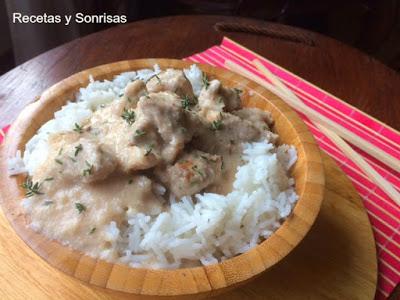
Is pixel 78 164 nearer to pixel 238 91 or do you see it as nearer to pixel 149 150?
pixel 149 150

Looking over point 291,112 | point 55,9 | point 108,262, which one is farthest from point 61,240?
point 55,9

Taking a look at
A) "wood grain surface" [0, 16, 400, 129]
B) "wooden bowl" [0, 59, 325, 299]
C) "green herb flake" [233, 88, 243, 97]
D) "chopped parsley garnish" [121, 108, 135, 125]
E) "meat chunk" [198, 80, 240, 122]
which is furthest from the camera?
"wood grain surface" [0, 16, 400, 129]

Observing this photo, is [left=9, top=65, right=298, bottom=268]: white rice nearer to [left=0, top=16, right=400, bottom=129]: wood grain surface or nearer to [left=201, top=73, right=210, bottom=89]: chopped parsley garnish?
[left=201, top=73, right=210, bottom=89]: chopped parsley garnish

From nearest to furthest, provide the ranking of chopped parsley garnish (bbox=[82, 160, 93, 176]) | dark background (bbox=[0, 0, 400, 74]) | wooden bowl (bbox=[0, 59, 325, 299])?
wooden bowl (bbox=[0, 59, 325, 299]) < chopped parsley garnish (bbox=[82, 160, 93, 176]) < dark background (bbox=[0, 0, 400, 74])

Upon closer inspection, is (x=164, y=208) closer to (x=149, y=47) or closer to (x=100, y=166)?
(x=100, y=166)

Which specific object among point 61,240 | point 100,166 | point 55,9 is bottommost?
point 55,9

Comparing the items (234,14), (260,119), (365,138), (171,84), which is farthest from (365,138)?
(234,14)

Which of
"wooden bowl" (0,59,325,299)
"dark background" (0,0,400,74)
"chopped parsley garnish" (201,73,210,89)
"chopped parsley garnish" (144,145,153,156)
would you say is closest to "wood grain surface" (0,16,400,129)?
"wooden bowl" (0,59,325,299)
